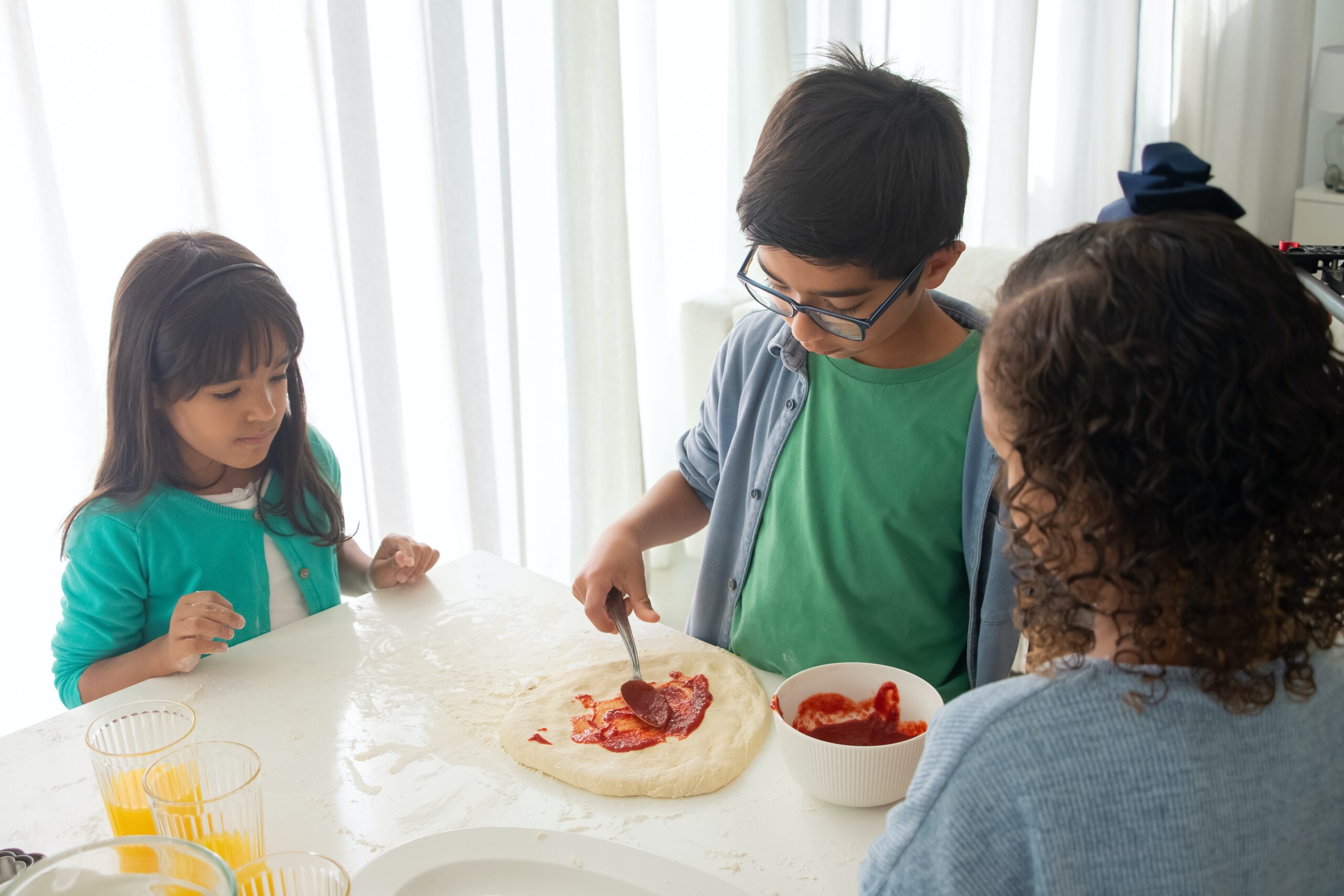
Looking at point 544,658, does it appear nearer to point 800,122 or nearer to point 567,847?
point 567,847

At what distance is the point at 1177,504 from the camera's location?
54cm

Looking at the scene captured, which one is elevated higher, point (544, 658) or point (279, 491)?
point (279, 491)

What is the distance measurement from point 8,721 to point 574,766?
1138 mm

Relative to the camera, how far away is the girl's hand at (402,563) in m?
1.29

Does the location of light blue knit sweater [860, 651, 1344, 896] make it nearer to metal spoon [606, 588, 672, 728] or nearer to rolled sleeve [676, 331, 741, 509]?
metal spoon [606, 588, 672, 728]

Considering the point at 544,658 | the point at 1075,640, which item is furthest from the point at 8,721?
the point at 1075,640

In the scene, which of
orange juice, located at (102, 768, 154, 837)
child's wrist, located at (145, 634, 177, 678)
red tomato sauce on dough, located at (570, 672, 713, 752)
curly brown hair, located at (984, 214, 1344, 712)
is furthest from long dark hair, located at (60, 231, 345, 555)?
curly brown hair, located at (984, 214, 1344, 712)

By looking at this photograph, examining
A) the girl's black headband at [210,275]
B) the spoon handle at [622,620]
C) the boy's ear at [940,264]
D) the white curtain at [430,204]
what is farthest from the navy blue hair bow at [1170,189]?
the white curtain at [430,204]

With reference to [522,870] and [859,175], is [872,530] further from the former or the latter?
[522,870]

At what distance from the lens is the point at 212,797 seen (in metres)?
0.80

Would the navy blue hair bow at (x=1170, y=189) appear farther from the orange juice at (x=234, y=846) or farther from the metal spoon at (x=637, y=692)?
the orange juice at (x=234, y=846)

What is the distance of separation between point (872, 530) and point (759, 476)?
17 cm

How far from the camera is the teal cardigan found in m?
1.19

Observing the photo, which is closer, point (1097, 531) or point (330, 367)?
point (1097, 531)
